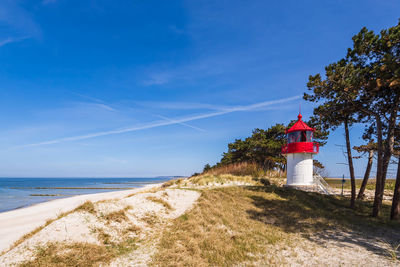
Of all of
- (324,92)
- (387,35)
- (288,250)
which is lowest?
(288,250)

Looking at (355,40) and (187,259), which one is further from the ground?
(355,40)

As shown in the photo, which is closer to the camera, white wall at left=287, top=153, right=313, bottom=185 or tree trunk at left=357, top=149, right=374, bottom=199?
white wall at left=287, top=153, right=313, bottom=185

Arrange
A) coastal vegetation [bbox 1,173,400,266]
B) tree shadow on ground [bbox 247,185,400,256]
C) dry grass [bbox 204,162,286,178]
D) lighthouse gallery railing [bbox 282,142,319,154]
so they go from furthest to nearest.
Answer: dry grass [bbox 204,162,286,178], lighthouse gallery railing [bbox 282,142,319,154], tree shadow on ground [bbox 247,185,400,256], coastal vegetation [bbox 1,173,400,266]

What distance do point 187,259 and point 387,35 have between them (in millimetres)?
13141

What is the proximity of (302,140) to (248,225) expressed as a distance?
32.3 ft

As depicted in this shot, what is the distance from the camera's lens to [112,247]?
631 centimetres

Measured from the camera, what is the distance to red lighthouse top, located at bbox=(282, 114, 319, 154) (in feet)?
51.8

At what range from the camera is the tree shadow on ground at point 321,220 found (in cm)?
783

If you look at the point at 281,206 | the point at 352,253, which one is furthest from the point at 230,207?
the point at 352,253

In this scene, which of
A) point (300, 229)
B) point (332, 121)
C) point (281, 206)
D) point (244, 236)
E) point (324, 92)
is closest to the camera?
point (244, 236)

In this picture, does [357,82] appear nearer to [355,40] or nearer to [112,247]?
[355,40]

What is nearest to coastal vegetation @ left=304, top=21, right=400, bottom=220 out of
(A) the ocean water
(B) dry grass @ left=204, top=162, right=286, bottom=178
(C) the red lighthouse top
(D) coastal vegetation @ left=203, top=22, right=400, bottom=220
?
(D) coastal vegetation @ left=203, top=22, right=400, bottom=220

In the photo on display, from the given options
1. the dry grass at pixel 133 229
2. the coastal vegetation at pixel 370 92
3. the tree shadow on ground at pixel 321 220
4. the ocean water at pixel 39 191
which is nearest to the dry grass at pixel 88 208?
the dry grass at pixel 133 229

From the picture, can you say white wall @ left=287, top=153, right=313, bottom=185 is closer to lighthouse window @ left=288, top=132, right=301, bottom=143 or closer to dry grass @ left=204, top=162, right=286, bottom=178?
lighthouse window @ left=288, top=132, right=301, bottom=143
